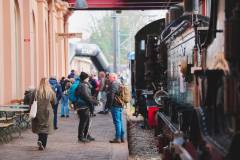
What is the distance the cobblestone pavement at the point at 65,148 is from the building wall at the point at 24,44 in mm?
1888

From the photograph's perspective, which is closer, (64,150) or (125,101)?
(64,150)

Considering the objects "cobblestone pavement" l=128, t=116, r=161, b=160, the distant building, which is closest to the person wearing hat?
"cobblestone pavement" l=128, t=116, r=161, b=160

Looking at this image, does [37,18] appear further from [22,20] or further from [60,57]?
[60,57]

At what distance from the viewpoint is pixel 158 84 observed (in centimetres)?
1530

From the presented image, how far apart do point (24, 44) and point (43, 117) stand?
323 inches

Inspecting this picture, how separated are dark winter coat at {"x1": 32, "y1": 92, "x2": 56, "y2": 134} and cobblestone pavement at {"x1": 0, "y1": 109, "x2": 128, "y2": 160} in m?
0.49

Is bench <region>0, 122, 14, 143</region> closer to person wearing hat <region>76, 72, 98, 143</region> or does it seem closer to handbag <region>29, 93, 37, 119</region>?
handbag <region>29, 93, 37, 119</region>

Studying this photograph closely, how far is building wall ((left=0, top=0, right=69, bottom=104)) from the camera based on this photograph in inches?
640

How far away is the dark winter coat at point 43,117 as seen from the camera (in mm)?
11867

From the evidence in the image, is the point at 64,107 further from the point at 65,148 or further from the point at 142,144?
the point at 65,148

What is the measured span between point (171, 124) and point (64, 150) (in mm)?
4051

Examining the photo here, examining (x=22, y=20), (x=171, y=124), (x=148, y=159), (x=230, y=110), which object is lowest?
(x=148, y=159)

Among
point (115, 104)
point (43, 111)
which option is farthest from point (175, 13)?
point (43, 111)

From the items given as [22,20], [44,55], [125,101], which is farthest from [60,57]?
[125,101]
